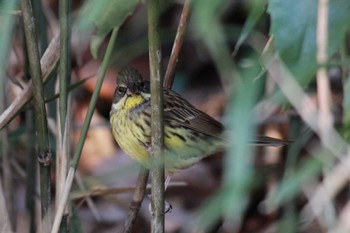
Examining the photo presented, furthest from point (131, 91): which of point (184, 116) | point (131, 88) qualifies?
point (184, 116)

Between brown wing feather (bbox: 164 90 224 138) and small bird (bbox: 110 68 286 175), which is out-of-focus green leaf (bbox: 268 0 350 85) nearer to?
small bird (bbox: 110 68 286 175)

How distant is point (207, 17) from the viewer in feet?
5.30

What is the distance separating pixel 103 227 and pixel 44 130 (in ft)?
8.83

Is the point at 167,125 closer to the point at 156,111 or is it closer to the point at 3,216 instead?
the point at 3,216

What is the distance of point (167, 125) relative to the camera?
3.94m

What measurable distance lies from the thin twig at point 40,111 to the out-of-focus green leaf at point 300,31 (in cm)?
89

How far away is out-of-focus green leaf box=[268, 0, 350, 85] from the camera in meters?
1.83

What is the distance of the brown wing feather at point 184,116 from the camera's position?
12.8 ft

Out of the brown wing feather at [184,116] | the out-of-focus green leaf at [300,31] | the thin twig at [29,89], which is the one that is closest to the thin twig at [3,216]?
the thin twig at [29,89]

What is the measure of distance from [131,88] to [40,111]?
3.87 feet

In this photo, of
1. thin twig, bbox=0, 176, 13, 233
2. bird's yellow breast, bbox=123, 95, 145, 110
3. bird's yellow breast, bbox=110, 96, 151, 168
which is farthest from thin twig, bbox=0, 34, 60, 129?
bird's yellow breast, bbox=123, 95, 145, 110

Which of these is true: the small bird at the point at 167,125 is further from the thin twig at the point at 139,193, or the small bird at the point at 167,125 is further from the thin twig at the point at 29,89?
the thin twig at the point at 29,89

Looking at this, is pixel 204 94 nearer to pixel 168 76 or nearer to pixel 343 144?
pixel 168 76

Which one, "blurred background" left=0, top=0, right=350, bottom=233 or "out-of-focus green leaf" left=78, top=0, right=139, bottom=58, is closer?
"out-of-focus green leaf" left=78, top=0, right=139, bottom=58
